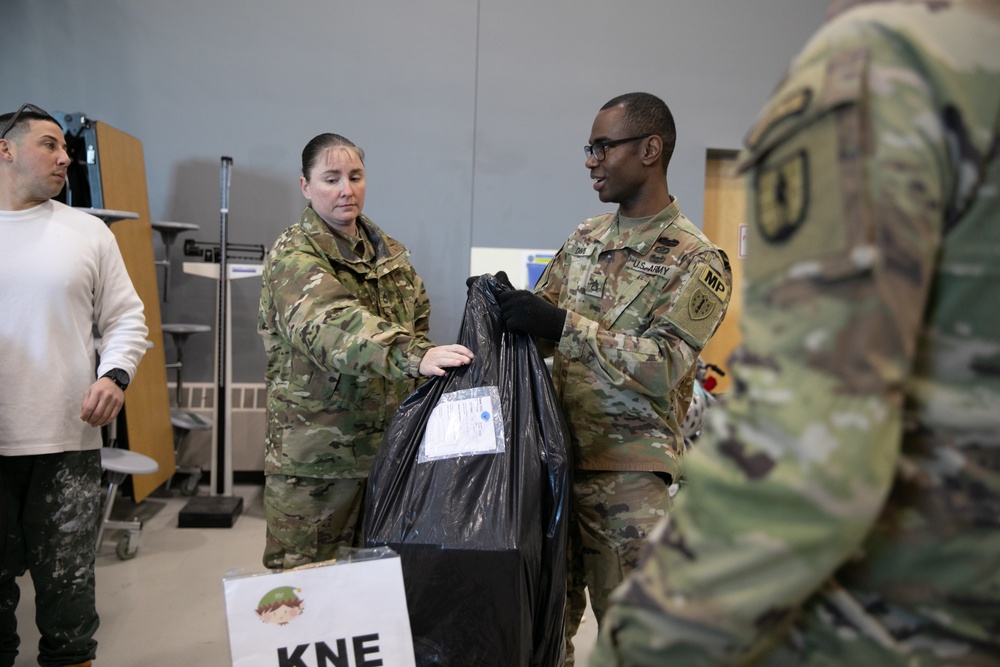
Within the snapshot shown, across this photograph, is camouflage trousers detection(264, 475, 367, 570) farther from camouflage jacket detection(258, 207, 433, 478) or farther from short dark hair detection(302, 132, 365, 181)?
short dark hair detection(302, 132, 365, 181)

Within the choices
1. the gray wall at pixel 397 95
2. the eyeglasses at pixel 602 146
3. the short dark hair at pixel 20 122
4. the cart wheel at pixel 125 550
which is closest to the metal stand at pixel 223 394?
the gray wall at pixel 397 95

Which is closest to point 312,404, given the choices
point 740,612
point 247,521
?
point 740,612

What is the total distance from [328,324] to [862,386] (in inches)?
54.0

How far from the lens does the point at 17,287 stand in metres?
1.95

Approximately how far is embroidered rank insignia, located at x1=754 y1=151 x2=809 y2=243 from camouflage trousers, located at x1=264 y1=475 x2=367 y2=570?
5.27ft

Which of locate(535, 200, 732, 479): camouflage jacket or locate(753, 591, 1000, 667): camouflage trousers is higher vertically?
locate(535, 200, 732, 479): camouflage jacket

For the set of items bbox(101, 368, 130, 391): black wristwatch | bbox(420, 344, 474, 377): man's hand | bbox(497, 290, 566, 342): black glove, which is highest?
bbox(497, 290, 566, 342): black glove

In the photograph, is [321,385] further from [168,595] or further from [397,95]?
[397,95]

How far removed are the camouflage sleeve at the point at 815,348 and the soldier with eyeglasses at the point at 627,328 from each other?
92cm

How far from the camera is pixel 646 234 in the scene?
167 centimetres

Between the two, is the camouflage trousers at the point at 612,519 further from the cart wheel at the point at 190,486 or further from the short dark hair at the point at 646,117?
the cart wheel at the point at 190,486

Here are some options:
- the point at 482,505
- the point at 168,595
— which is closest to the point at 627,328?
the point at 482,505

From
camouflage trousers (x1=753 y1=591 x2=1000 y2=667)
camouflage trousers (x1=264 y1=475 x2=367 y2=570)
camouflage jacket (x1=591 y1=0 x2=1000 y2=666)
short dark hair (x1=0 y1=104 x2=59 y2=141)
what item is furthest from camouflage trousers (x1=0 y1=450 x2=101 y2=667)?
camouflage trousers (x1=753 y1=591 x2=1000 y2=667)

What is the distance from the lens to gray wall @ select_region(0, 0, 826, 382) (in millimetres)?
4035
